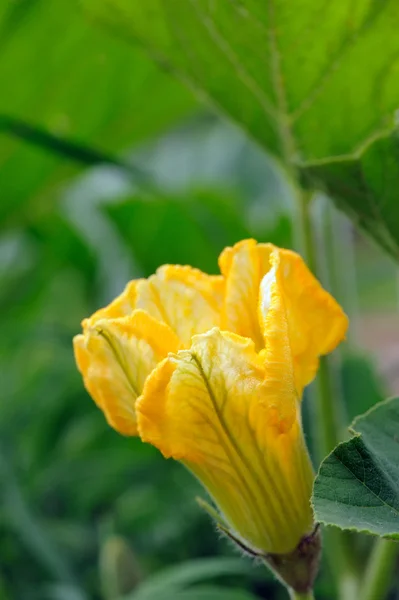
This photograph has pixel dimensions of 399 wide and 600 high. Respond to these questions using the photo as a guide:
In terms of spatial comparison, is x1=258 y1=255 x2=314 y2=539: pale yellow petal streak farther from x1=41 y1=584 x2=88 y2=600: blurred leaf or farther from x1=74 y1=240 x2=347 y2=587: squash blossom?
x1=41 y1=584 x2=88 y2=600: blurred leaf

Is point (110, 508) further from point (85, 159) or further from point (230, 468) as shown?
point (230, 468)

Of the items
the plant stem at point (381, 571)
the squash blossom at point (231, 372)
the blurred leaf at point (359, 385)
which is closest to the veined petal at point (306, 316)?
the squash blossom at point (231, 372)

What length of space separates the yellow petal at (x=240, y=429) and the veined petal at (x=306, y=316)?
0.09ft

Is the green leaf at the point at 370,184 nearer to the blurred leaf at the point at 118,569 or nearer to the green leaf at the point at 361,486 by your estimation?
the green leaf at the point at 361,486

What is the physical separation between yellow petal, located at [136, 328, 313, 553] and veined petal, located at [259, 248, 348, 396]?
0.03 m

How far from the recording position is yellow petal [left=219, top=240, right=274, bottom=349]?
1.14 feet

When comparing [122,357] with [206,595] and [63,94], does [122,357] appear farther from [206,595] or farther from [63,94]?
[63,94]

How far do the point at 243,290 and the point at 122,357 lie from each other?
0.19ft

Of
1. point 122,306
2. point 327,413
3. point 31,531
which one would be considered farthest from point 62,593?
point 122,306

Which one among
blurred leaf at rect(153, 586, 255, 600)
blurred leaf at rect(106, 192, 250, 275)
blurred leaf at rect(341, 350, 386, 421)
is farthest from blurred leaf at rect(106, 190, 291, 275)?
blurred leaf at rect(153, 586, 255, 600)

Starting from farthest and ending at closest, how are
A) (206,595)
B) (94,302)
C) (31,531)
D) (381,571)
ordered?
1. (94,302)
2. (31,531)
3. (206,595)
4. (381,571)

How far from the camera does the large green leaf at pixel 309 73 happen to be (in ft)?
1.36

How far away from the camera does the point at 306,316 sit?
35cm

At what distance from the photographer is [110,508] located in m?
0.89
